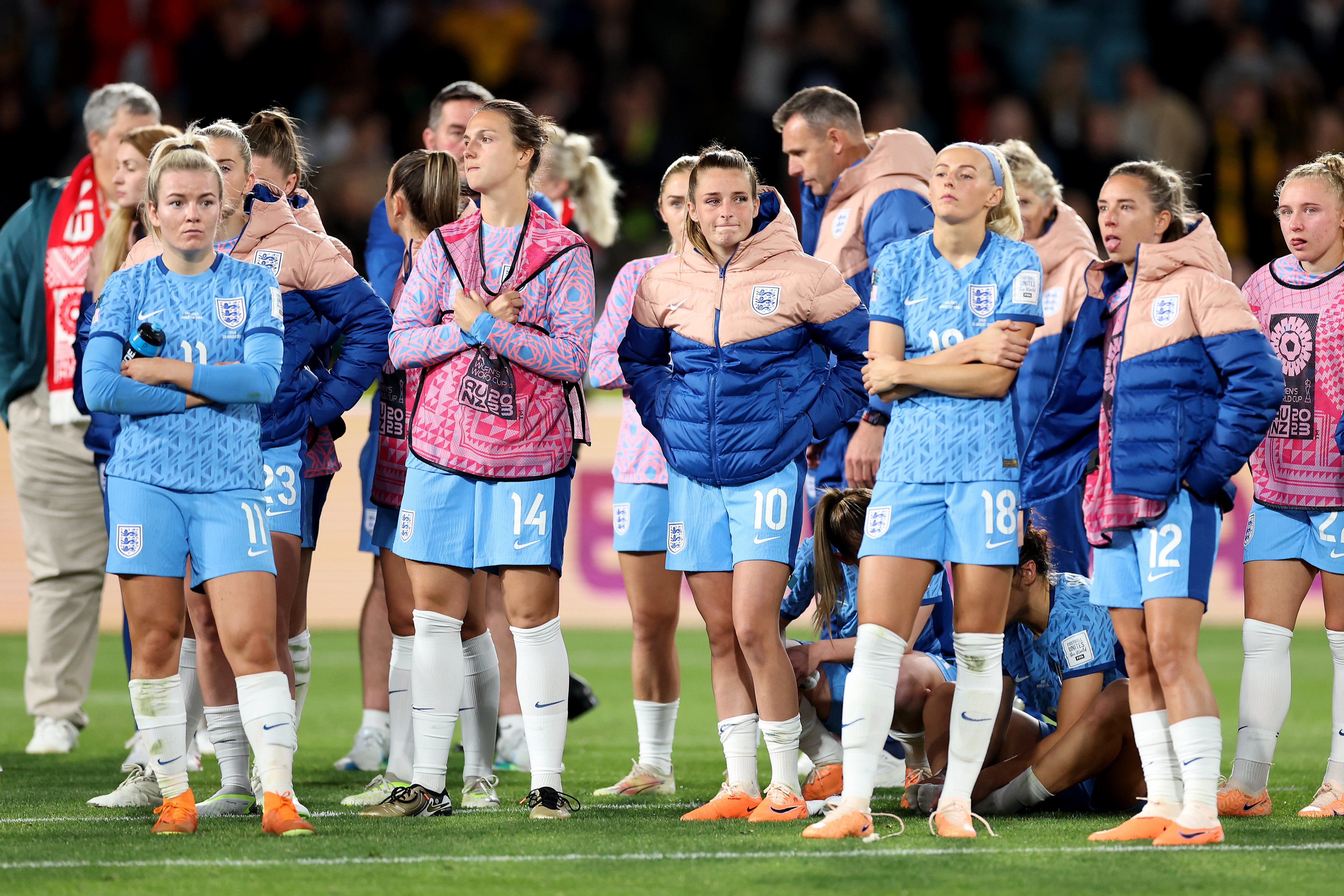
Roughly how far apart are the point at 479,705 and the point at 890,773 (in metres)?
1.65

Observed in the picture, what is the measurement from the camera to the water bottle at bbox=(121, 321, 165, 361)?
4969 millimetres

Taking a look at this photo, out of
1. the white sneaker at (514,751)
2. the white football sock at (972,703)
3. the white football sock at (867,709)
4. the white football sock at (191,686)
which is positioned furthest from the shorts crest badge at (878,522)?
the white sneaker at (514,751)

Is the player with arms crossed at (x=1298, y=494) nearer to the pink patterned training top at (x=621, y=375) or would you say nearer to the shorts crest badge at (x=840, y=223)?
the shorts crest badge at (x=840, y=223)

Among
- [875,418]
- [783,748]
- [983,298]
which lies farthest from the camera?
[875,418]

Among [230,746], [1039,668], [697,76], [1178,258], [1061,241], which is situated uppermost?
[697,76]

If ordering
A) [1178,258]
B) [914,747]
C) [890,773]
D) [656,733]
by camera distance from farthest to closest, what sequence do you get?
1. [890,773]
2. [656,733]
3. [914,747]
4. [1178,258]

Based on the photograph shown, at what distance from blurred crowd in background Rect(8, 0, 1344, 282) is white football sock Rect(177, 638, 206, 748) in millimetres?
7190

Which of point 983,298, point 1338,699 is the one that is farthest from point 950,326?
point 1338,699

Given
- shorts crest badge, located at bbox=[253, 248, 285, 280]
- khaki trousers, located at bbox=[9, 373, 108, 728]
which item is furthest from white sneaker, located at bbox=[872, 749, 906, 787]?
khaki trousers, located at bbox=[9, 373, 108, 728]

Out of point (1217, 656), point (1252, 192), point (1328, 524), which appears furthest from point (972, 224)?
point (1252, 192)

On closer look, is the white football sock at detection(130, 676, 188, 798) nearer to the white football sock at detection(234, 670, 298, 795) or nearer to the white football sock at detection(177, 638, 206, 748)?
the white football sock at detection(234, 670, 298, 795)

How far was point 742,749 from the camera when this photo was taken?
5449 millimetres

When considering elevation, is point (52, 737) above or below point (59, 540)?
below

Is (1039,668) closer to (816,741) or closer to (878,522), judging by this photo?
(816,741)
